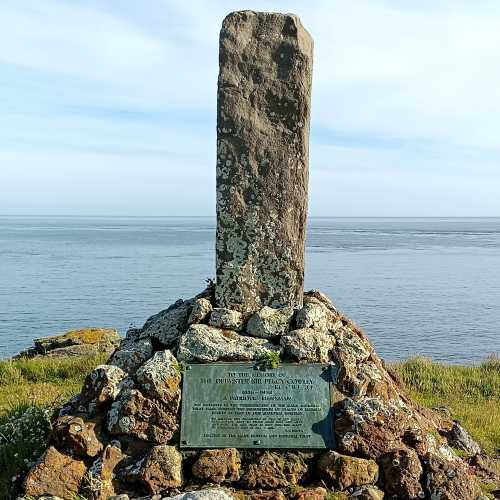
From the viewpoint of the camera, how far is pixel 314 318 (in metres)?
6.84

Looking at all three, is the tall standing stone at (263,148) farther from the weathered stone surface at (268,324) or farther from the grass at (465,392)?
the grass at (465,392)

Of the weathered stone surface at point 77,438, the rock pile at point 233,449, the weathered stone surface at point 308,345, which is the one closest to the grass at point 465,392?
the rock pile at point 233,449

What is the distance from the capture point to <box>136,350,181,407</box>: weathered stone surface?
611 centimetres

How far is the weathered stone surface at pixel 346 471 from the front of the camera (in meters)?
5.72

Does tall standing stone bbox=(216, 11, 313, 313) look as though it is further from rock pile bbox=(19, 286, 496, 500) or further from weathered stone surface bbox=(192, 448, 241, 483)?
weathered stone surface bbox=(192, 448, 241, 483)

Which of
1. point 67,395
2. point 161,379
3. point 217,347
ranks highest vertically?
point 217,347

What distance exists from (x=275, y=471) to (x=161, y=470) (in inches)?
40.0

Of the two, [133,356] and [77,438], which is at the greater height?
[133,356]

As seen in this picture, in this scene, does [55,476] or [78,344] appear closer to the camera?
[55,476]

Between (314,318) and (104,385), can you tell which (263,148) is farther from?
(104,385)

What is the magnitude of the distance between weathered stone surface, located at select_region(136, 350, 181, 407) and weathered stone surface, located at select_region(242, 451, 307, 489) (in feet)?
3.10

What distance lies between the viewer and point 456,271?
43.2m

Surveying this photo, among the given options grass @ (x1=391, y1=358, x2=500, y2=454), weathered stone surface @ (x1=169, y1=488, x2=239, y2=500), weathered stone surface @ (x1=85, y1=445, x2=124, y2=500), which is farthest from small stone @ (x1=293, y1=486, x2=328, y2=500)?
grass @ (x1=391, y1=358, x2=500, y2=454)

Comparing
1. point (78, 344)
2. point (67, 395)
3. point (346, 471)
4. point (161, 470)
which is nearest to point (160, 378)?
point (161, 470)
